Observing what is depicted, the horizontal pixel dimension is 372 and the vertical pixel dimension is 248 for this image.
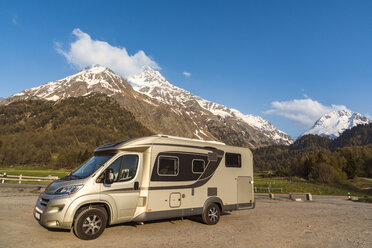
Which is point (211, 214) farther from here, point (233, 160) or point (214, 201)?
point (233, 160)

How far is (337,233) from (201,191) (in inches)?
223

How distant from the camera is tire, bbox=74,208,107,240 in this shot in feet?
24.2

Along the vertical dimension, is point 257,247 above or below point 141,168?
below

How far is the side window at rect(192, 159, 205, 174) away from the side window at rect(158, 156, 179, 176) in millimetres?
878

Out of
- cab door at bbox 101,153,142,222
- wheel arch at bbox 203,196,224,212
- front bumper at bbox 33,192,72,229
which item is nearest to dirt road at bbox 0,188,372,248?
front bumper at bbox 33,192,72,229

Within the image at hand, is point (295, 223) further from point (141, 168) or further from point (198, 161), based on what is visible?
point (141, 168)

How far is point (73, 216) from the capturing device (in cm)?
730

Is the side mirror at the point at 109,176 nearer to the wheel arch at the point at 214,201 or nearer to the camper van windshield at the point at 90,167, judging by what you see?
the camper van windshield at the point at 90,167

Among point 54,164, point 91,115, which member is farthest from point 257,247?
point 91,115

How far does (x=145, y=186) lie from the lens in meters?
8.62

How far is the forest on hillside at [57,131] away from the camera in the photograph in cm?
10706

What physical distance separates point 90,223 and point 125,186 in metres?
1.53

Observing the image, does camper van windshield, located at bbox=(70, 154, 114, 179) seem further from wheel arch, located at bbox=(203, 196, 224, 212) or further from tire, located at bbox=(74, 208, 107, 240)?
wheel arch, located at bbox=(203, 196, 224, 212)

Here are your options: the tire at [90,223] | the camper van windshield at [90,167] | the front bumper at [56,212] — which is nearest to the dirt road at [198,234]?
the tire at [90,223]
